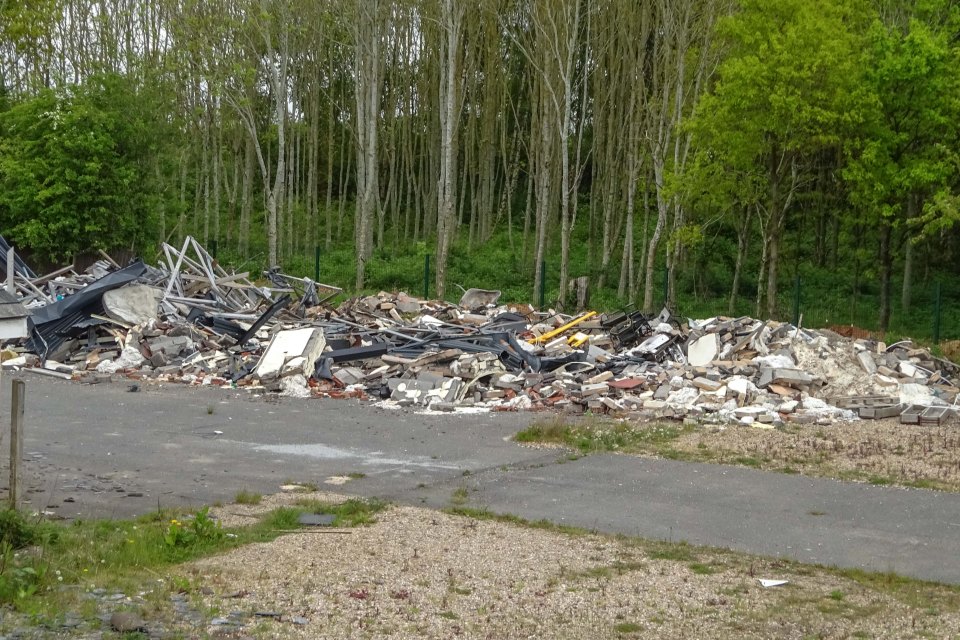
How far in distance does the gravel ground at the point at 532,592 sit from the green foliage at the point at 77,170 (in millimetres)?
26749

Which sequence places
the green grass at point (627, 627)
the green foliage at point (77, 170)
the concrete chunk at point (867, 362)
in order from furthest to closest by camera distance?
the green foliage at point (77, 170)
the concrete chunk at point (867, 362)
the green grass at point (627, 627)

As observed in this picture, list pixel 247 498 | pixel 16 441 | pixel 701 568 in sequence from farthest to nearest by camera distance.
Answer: pixel 247 498
pixel 16 441
pixel 701 568

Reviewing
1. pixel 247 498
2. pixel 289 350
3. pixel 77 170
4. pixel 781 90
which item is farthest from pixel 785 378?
pixel 77 170

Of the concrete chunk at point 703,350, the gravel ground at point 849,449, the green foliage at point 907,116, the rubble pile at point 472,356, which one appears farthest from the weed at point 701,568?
the green foliage at point 907,116

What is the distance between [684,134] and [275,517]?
25145 millimetres

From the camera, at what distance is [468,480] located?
12156 mm

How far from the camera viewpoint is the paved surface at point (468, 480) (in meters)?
9.80

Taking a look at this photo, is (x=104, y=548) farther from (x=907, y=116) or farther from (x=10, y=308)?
(x=907, y=116)

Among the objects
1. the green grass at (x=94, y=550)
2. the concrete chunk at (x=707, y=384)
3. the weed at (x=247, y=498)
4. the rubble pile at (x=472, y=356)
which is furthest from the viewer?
the concrete chunk at (x=707, y=384)

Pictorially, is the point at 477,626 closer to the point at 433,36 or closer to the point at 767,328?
the point at 767,328

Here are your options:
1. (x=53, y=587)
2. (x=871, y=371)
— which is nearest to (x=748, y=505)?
(x=53, y=587)

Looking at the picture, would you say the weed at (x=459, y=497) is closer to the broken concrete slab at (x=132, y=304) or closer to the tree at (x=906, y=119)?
the broken concrete slab at (x=132, y=304)

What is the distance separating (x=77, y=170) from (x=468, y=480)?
25.3 m

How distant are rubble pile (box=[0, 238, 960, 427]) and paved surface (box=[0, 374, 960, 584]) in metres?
2.52
